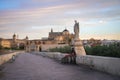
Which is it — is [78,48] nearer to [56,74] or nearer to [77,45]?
[77,45]

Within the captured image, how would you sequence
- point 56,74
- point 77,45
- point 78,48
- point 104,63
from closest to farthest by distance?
point 104,63, point 56,74, point 78,48, point 77,45

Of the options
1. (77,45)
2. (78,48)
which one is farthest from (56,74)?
(77,45)

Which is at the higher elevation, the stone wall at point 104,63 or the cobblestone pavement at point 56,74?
the stone wall at point 104,63

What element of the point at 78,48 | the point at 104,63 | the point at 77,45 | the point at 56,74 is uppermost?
the point at 77,45

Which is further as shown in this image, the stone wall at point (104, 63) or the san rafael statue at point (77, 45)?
the san rafael statue at point (77, 45)

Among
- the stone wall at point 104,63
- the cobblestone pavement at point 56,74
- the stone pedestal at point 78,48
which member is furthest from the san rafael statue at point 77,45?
the cobblestone pavement at point 56,74

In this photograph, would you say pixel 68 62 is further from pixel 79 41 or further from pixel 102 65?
pixel 102 65

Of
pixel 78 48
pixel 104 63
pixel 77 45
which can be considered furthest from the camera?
pixel 77 45

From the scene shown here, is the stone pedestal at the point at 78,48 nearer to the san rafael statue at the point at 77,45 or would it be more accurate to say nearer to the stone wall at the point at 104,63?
the san rafael statue at the point at 77,45

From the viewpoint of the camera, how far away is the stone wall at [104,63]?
1385 centimetres

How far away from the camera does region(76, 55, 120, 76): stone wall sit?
45.4 ft

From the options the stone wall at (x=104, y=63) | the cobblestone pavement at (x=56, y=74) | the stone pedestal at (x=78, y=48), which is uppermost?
the stone pedestal at (x=78, y=48)

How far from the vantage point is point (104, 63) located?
15977 mm

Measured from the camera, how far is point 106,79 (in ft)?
41.3
